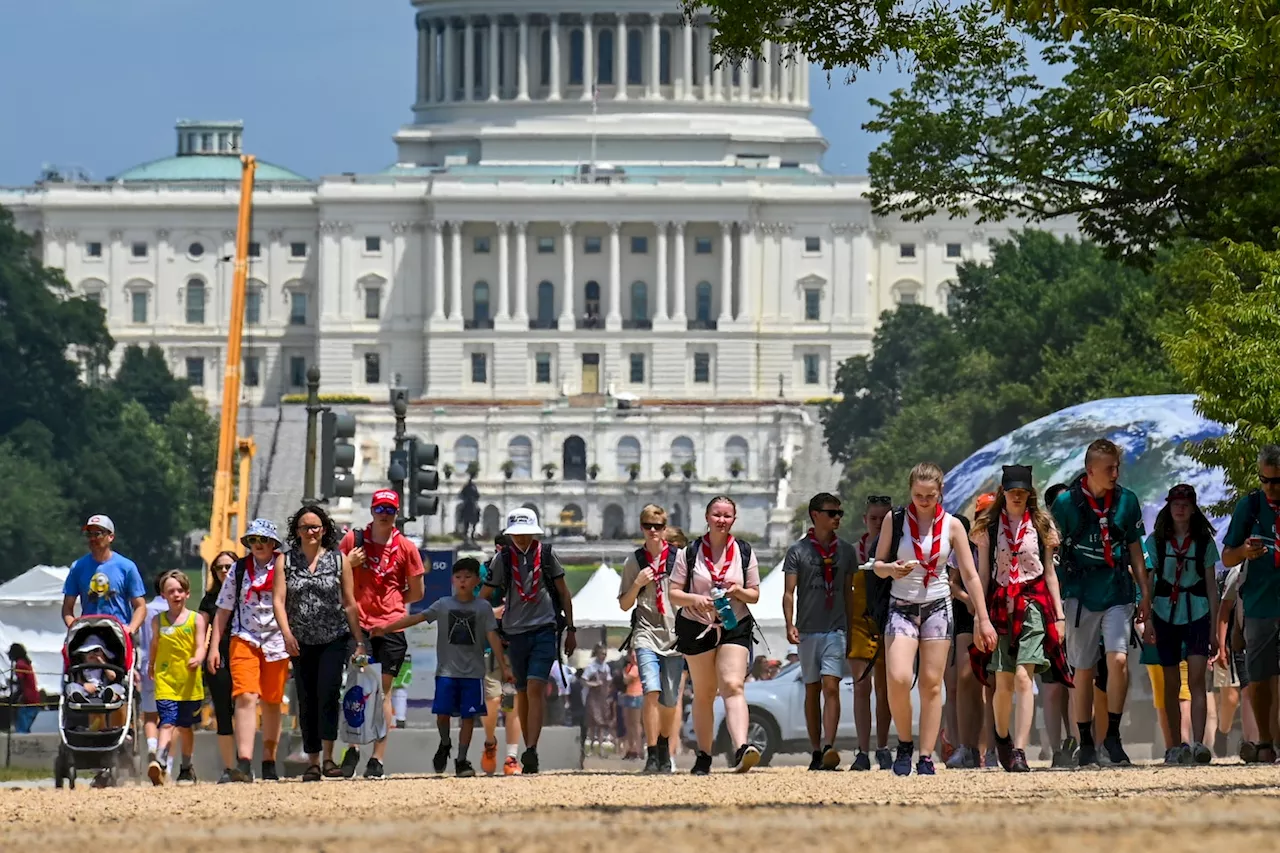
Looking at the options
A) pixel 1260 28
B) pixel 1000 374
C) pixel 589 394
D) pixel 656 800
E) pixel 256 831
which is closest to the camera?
pixel 256 831

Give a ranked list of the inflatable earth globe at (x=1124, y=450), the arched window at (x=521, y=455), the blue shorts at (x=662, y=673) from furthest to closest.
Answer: the arched window at (x=521, y=455)
the inflatable earth globe at (x=1124, y=450)
the blue shorts at (x=662, y=673)

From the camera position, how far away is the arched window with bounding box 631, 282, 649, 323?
540 feet

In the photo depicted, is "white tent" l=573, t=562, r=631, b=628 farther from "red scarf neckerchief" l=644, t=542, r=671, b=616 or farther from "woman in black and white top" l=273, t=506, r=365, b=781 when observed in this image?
"woman in black and white top" l=273, t=506, r=365, b=781

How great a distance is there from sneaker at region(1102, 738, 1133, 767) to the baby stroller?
698 centimetres

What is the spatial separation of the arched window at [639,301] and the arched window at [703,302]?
98.5 inches

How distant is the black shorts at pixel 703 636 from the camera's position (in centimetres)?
2297

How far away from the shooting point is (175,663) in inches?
957

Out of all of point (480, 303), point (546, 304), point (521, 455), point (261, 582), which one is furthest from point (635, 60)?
point (261, 582)

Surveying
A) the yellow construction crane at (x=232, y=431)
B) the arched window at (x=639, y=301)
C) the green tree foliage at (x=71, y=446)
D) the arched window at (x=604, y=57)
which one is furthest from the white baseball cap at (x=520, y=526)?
the arched window at (x=604, y=57)

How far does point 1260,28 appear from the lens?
2080 centimetres

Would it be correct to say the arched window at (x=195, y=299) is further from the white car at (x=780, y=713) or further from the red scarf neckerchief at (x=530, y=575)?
the red scarf neckerchief at (x=530, y=575)

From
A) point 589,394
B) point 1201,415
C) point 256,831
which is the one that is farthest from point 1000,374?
point 256,831

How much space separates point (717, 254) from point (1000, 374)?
204 ft

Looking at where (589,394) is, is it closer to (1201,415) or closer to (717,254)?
(717,254)
